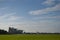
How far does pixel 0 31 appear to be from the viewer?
11138 centimetres

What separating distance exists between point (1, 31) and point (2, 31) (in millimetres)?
2157

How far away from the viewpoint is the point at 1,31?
4471 inches

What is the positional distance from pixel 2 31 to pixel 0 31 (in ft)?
14.3

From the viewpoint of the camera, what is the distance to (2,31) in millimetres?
115688

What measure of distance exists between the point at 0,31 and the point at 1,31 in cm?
221
